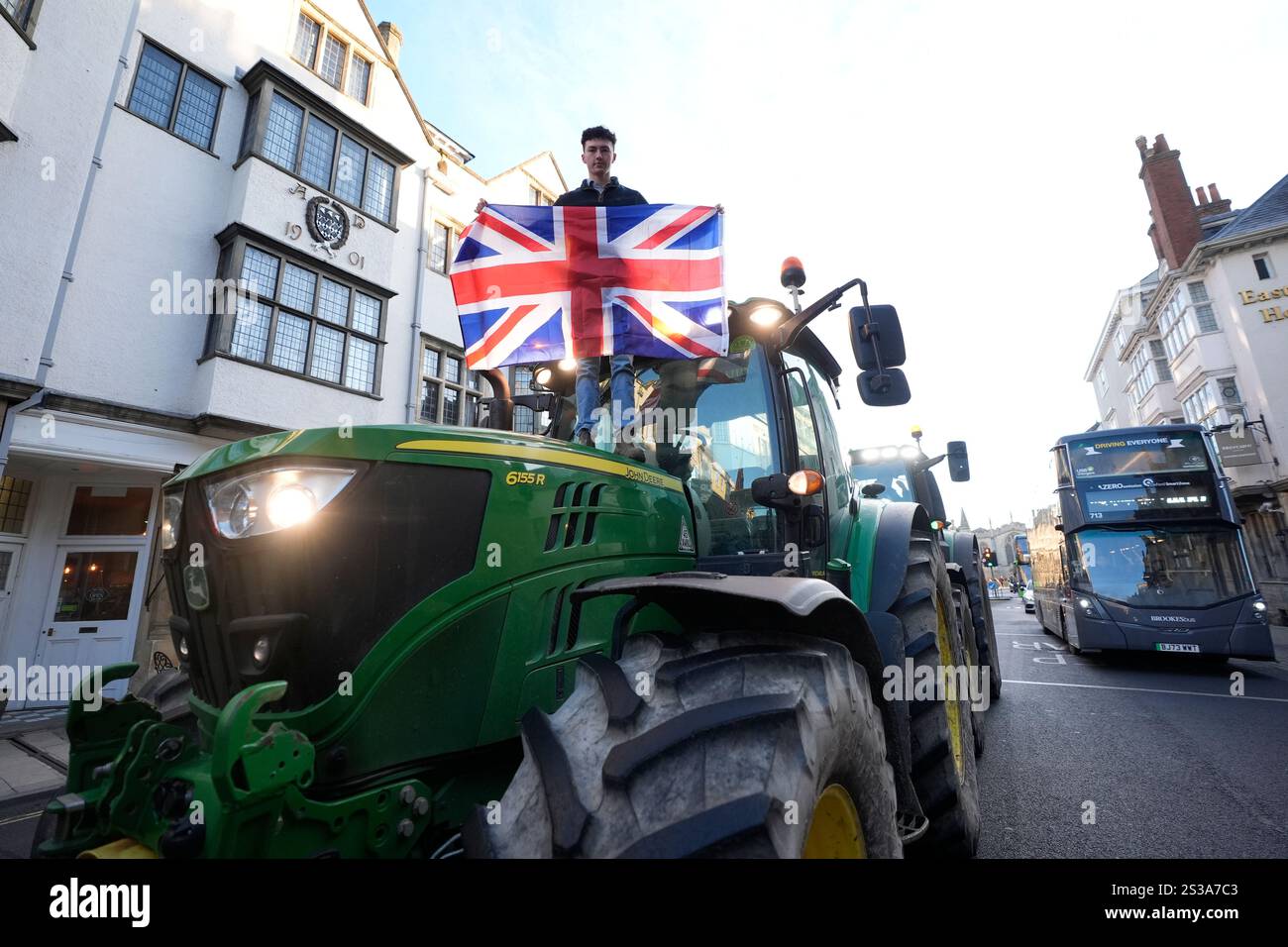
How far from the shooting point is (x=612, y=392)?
2812 mm

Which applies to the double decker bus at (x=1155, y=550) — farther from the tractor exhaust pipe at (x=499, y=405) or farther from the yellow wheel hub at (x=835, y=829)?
the tractor exhaust pipe at (x=499, y=405)

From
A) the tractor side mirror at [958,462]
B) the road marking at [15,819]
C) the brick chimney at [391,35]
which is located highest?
the brick chimney at [391,35]

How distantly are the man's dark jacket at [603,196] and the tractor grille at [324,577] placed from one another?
2.35 m

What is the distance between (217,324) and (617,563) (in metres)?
8.90

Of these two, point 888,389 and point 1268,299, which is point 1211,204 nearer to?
point 1268,299

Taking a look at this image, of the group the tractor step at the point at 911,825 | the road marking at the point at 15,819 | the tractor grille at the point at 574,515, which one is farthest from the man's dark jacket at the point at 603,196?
the road marking at the point at 15,819

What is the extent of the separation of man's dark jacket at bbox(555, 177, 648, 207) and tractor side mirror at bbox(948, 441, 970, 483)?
18.8 feet

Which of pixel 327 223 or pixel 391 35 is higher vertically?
pixel 391 35

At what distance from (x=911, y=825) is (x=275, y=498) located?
2.55 metres

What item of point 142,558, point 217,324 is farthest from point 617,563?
point 142,558

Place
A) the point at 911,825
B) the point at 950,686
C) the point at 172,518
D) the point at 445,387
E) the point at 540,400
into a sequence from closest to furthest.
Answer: the point at 172,518
the point at 911,825
the point at 540,400
the point at 950,686
the point at 445,387

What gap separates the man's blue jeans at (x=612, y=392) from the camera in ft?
8.93

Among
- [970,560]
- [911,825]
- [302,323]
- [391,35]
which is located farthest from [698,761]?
[391,35]

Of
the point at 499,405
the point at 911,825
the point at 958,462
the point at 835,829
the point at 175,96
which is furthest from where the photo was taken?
the point at 175,96
